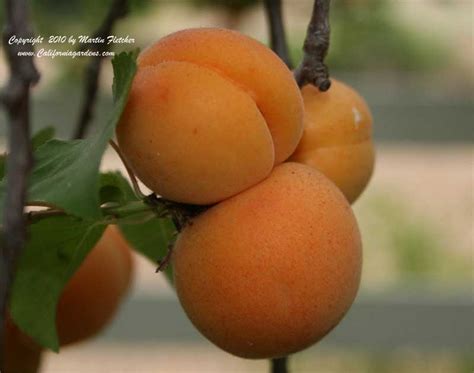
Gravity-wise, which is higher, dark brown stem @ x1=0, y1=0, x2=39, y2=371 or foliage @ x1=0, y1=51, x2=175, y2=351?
dark brown stem @ x1=0, y1=0, x2=39, y2=371

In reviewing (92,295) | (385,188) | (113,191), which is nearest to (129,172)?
(113,191)

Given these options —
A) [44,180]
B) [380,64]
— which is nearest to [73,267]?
[44,180]

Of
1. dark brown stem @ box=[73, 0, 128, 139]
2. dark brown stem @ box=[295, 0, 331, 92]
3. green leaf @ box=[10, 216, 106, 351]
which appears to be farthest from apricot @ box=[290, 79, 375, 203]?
dark brown stem @ box=[73, 0, 128, 139]

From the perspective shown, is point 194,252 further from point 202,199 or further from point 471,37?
point 471,37

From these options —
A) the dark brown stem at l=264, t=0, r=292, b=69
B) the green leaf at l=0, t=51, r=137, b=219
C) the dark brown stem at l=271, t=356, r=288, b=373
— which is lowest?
the dark brown stem at l=271, t=356, r=288, b=373

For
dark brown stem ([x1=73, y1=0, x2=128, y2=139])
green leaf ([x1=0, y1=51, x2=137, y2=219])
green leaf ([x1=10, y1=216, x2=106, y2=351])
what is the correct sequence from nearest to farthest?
green leaf ([x1=0, y1=51, x2=137, y2=219]) → green leaf ([x1=10, y1=216, x2=106, y2=351]) → dark brown stem ([x1=73, y1=0, x2=128, y2=139])

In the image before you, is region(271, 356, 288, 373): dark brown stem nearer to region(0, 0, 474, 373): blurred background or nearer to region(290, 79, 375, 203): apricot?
region(290, 79, 375, 203): apricot

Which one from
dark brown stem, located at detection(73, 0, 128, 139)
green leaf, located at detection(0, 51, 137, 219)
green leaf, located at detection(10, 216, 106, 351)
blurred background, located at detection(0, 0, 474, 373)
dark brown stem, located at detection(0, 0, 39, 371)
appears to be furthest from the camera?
blurred background, located at detection(0, 0, 474, 373)
